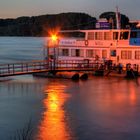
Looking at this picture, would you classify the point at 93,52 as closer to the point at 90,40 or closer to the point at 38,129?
the point at 90,40

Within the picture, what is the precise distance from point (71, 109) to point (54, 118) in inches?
128

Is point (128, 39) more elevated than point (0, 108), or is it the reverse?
point (128, 39)

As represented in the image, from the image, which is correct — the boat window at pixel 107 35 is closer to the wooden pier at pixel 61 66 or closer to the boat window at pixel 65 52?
the wooden pier at pixel 61 66

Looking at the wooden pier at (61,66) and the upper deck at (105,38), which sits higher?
the upper deck at (105,38)

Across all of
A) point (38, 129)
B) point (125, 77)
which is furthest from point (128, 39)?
point (38, 129)

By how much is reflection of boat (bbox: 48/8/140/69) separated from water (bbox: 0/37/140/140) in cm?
461

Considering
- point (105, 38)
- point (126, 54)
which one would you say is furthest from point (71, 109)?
point (105, 38)

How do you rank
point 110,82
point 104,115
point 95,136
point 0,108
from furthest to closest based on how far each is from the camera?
point 110,82, point 0,108, point 104,115, point 95,136

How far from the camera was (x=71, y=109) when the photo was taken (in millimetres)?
28859

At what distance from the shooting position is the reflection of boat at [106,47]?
47.2 meters

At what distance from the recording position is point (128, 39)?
48.0 metres

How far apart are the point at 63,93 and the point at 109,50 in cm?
1391

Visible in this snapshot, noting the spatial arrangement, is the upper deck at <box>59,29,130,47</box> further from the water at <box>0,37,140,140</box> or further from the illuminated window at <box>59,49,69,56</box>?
the water at <box>0,37,140,140</box>

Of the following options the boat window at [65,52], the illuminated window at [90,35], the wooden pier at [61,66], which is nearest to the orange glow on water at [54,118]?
the wooden pier at [61,66]
